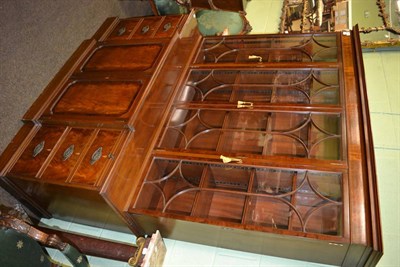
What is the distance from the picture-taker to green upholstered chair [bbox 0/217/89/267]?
112cm

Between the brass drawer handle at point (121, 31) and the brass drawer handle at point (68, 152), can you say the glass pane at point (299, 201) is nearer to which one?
the brass drawer handle at point (68, 152)

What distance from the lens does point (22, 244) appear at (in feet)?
3.95

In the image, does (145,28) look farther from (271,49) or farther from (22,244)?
(22,244)

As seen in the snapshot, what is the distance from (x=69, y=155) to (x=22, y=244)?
0.41m

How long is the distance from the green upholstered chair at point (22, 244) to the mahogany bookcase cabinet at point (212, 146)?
210 millimetres

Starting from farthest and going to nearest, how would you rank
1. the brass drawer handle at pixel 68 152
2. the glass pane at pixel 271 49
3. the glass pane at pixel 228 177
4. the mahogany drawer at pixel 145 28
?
the mahogany drawer at pixel 145 28
the glass pane at pixel 271 49
the glass pane at pixel 228 177
the brass drawer handle at pixel 68 152

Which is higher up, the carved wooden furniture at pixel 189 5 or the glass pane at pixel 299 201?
the carved wooden furniture at pixel 189 5

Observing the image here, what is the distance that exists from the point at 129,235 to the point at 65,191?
469 mm

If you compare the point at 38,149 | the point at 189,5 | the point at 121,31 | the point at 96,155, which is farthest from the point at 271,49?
the point at 38,149

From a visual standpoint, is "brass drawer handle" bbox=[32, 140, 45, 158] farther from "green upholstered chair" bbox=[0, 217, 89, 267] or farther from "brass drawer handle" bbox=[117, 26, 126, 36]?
"brass drawer handle" bbox=[117, 26, 126, 36]

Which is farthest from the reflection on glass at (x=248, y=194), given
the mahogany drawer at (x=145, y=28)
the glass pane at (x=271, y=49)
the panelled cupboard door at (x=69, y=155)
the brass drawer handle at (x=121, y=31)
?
the brass drawer handle at (x=121, y=31)

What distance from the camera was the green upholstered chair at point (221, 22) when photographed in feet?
8.04

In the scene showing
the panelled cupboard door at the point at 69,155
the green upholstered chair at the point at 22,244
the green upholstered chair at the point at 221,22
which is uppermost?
the green upholstered chair at the point at 221,22


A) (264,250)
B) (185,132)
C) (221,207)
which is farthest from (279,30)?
(264,250)
